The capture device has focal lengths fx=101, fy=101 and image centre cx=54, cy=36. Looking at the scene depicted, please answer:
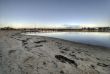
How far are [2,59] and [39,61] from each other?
1.84m

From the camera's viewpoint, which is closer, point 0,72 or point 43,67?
point 0,72

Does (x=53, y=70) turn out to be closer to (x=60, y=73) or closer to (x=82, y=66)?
(x=60, y=73)

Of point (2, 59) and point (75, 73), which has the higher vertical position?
point (2, 59)

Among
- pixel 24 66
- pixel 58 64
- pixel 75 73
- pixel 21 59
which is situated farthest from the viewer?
pixel 21 59

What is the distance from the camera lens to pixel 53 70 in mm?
4230

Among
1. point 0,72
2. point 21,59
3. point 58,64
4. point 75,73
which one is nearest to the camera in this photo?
point 0,72

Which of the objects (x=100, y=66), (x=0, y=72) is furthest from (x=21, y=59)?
(x=100, y=66)

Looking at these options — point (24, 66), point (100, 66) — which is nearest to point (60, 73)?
point (24, 66)

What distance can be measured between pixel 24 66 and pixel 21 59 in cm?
77

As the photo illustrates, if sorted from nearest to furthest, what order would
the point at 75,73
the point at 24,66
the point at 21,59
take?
the point at 75,73 → the point at 24,66 → the point at 21,59

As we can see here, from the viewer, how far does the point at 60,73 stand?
13.3ft

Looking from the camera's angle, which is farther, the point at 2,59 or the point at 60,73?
the point at 2,59

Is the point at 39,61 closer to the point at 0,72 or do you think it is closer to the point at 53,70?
the point at 53,70

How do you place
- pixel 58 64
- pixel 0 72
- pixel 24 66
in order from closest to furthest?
pixel 0 72, pixel 24 66, pixel 58 64
